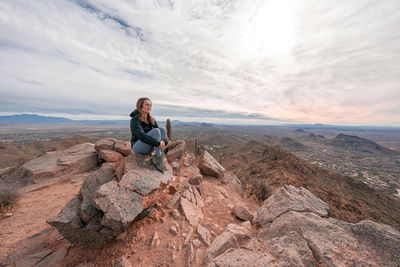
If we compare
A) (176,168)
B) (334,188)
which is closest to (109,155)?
(176,168)

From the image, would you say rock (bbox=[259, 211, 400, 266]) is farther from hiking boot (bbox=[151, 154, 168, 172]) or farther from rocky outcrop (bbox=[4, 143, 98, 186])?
rocky outcrop (bbox=[4, 143, 98, 186])

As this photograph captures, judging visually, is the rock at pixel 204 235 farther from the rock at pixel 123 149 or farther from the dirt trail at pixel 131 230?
the rock at pixel 123 149

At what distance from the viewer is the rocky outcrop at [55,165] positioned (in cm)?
832

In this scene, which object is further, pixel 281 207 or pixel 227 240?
pixel 281 207

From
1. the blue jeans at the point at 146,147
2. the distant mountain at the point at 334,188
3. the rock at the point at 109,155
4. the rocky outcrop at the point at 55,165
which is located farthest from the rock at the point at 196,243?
the distant mountain at the point at 334,188

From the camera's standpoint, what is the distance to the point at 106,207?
3.87m

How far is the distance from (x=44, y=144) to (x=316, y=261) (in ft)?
277

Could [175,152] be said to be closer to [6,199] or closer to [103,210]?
[103,210]

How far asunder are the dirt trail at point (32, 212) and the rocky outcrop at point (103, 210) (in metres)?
1.89

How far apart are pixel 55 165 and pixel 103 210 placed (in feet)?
27.4

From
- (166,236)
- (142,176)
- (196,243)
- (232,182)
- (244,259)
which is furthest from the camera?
(232,182)

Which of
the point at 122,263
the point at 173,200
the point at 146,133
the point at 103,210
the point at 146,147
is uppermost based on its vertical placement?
the point at 146,133

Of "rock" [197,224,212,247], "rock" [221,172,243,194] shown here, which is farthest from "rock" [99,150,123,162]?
"rock" [221,172,243,194]

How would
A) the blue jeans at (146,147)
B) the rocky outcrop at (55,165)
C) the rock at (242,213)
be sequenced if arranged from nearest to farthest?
the blue jeans at (146,147)
the rock at (242,213)
the rocky outcrop at (55,165)
